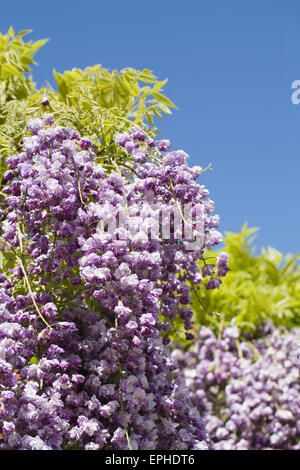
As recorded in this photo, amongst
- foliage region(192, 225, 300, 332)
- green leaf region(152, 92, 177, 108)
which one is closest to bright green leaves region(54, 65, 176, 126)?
green leaf region(152, 92, 177, 108)

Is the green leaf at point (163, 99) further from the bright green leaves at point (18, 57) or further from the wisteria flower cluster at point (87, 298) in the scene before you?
the bright green leaves at point (18, 57)

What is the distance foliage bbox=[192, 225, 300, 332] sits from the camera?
3.89 metres

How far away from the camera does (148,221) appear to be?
1710 mm

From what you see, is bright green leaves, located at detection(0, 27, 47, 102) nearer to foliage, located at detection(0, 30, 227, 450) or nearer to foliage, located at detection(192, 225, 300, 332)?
foliage, located at detection(0, 30, 227, 450)

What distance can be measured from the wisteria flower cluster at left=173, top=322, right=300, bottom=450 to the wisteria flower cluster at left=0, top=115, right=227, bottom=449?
5.38ft

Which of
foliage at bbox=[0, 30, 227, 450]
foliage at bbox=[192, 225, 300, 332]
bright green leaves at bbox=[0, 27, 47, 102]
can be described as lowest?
foliage at bbox=[0, 30, 227, 450]

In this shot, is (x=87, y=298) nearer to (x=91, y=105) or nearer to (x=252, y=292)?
(x=91, y=105)

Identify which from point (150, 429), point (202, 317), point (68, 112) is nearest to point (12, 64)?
point (68, 112)

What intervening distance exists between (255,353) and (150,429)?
224 centimetres

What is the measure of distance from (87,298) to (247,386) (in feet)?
6.88

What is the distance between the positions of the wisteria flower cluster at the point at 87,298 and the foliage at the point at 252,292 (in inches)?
70.4

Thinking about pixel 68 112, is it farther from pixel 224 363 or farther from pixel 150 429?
pixel 224 363

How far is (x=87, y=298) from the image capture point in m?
1.82

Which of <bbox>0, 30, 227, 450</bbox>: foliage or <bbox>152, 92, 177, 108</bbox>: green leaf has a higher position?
<bbox>152, 92, 177, 108</bbox>: green leaf
